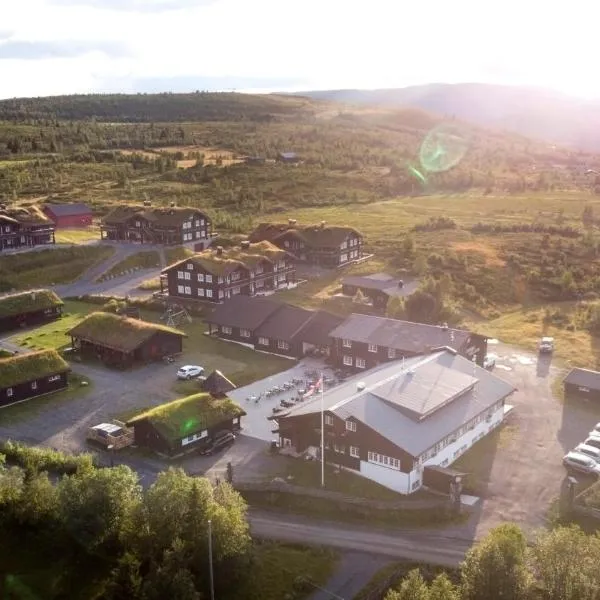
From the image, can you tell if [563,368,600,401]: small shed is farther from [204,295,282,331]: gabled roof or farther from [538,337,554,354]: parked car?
[204,295,282,331]: gabled roof

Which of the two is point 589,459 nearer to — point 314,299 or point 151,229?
point 314,299

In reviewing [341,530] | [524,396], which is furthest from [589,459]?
[341,530]

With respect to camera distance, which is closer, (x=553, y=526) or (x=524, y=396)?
(x=553, y=526)

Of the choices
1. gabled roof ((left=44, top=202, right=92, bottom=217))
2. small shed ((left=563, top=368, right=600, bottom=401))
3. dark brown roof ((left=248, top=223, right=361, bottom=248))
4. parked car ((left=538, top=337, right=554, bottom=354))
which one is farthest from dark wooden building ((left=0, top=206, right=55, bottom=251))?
small shed ((left=563, top=368, right=600, bottom=401))

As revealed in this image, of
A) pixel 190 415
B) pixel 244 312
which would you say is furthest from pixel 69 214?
pixel 190 415

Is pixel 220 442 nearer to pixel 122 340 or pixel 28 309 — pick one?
pixel 122 340

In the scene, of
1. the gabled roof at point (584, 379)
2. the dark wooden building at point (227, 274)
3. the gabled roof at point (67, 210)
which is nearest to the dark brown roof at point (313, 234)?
the dark wooden building at point (227, 274)

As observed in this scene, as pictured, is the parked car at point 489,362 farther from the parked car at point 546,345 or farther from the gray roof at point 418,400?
the gray roof at point 418,400
